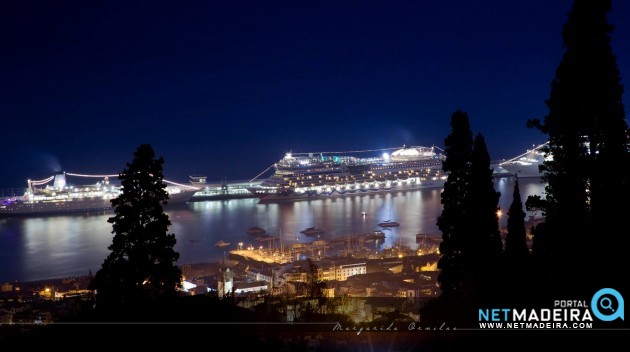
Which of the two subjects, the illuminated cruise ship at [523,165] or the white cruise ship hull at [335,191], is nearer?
the white cruise ship hull at [335,191]

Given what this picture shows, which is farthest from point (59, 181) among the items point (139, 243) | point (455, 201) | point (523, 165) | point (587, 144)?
point (523, 165)

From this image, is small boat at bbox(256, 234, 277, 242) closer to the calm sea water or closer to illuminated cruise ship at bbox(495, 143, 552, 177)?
the calm sea water

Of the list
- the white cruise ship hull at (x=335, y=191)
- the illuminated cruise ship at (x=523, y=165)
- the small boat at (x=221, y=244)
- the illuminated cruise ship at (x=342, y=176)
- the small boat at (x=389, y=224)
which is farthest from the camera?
the illuminated cruise ship at (x=523, y=165)

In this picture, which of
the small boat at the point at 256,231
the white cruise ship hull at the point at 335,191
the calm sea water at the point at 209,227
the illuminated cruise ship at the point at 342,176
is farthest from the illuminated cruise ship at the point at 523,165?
the small boat at the point at 256,231

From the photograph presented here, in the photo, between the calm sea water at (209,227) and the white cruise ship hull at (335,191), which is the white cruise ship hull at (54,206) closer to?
the calm sea water at (209,227)

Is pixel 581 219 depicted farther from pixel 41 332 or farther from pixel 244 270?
pixel 244 270

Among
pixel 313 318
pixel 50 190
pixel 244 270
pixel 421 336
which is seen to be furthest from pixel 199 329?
pixel 50 190
